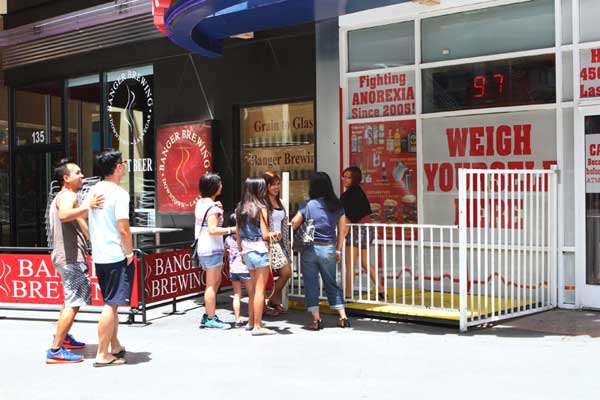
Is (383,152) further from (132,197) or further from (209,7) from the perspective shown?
(132,197)

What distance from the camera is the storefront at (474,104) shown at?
8.65 metres

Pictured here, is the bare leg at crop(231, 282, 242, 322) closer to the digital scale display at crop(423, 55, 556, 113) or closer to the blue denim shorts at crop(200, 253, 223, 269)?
the blue denim shorts at crop(200, 253, 223, 269)

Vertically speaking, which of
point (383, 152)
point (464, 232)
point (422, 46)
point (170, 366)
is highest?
point (422, 46)

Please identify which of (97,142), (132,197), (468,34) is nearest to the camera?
(468,34)

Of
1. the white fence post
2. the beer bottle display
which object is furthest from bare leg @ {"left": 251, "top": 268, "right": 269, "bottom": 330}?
the beer bottle display

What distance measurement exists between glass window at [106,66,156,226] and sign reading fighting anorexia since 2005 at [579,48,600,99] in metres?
7.92

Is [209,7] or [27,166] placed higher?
[209,7]

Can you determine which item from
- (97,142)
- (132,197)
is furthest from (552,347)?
(97,142)

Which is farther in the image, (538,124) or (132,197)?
(132,197)

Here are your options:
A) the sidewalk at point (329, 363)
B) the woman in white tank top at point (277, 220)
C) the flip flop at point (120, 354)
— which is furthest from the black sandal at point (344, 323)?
the flip flop at point (120, 354)

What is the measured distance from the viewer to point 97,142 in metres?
14.7

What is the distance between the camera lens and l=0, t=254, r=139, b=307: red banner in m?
8.85

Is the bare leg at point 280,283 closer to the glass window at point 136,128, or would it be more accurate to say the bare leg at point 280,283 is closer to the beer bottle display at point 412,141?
the beer bottle display at point 412,141

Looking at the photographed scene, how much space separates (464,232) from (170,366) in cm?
327
